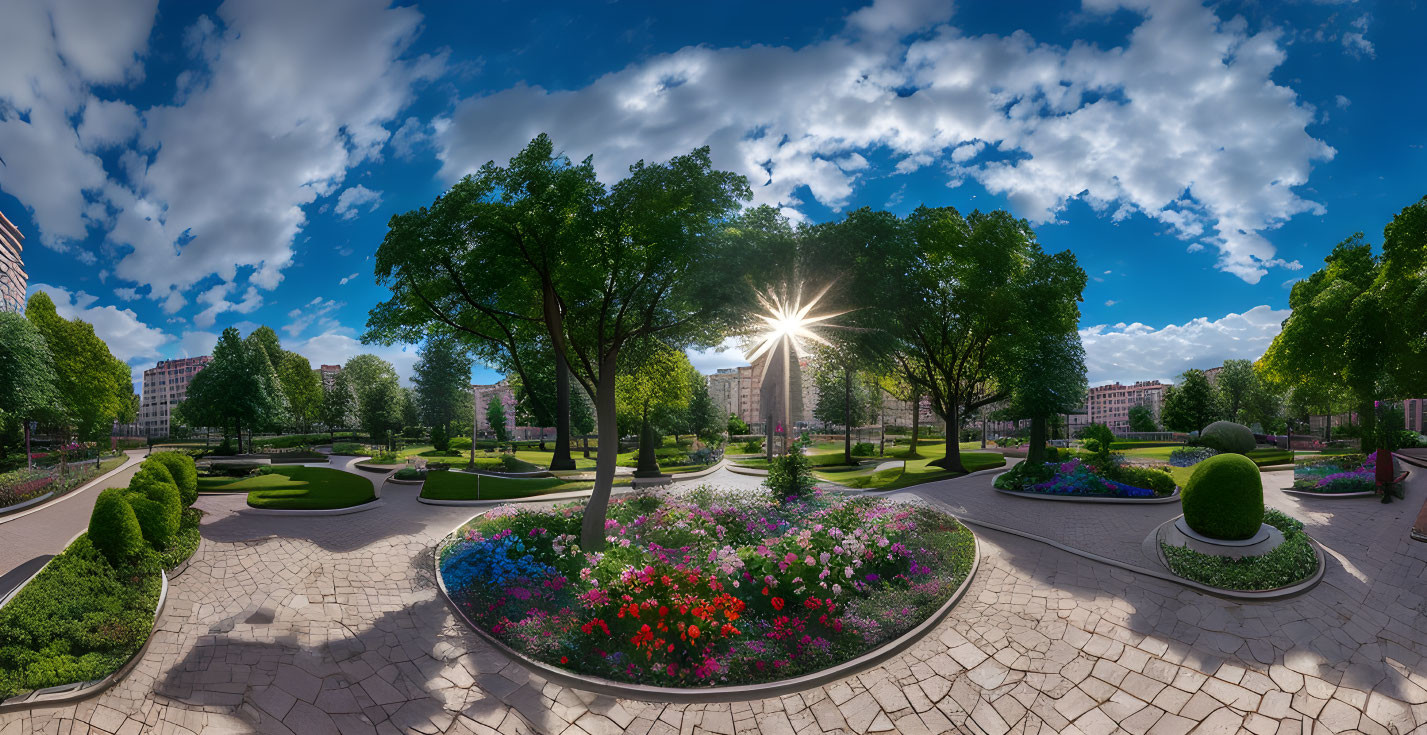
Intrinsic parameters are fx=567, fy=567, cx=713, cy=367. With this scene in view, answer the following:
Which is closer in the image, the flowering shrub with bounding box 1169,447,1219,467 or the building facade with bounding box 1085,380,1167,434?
the flowering shrub with bounding box 1169,447,1219,467

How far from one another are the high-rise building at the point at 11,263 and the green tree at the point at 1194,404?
97.7 meters

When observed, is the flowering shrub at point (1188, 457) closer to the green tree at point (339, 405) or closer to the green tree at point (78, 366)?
the green tree at point (78, 366)

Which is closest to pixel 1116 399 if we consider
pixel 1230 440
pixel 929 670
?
pixel 1230 440

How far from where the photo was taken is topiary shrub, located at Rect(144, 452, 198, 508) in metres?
13.7

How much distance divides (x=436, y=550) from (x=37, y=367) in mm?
26893

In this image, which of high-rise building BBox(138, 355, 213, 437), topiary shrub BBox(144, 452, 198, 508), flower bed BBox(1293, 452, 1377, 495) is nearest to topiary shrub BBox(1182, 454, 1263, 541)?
flower bed BBox(1293, 452, 1377, 495)

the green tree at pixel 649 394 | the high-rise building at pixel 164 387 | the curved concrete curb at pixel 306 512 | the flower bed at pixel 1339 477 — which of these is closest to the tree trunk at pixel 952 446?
the flower bed at pixel 1339 477

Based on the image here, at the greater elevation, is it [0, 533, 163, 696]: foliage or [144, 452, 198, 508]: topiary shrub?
[144, 452, 198, 508]: topiary shrub

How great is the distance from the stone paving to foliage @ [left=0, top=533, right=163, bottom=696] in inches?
15.5

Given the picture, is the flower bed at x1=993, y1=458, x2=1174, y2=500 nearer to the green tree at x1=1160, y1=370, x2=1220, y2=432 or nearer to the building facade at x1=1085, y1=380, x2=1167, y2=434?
the green tree at x1=1160, y1=370, x2=1220, y2=432

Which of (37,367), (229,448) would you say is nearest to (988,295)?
(37,367)

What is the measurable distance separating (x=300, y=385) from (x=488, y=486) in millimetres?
46902

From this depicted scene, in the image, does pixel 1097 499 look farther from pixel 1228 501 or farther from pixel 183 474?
pixel 183 474

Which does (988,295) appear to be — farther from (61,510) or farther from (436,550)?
(61,510)
